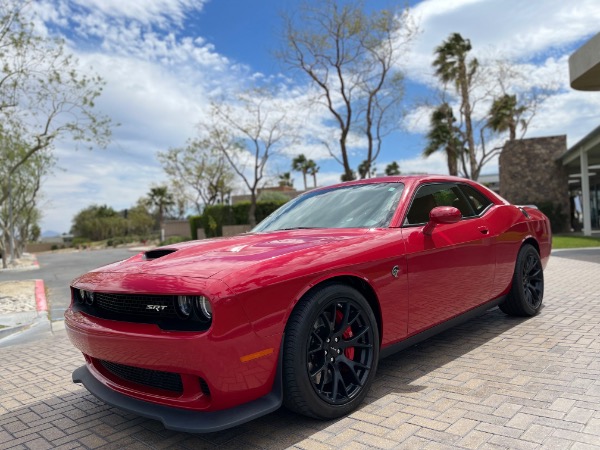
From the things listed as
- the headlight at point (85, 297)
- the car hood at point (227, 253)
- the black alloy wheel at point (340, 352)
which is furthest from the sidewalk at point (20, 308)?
the black alloy wheel at point (340, 352)

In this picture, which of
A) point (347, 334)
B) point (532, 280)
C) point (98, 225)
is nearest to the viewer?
point (347, 334)

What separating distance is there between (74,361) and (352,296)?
3.55 metres

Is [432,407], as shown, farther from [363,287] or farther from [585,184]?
[585,184]

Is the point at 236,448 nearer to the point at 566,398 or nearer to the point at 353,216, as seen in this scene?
the point at 353,216

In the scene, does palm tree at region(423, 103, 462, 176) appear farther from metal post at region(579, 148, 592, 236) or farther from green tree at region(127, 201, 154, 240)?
green tree at region(127, 201, 154, 240)

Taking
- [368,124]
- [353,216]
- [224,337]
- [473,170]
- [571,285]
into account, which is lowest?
[571,285]

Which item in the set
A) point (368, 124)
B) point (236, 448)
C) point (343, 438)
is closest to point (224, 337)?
point (236, 448)

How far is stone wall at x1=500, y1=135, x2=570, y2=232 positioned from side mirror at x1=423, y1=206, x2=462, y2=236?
75.5 ft

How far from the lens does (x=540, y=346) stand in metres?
4.11

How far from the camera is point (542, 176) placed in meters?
24.2

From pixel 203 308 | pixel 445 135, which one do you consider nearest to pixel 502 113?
pixel 445 135

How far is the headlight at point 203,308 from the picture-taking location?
2350 mm

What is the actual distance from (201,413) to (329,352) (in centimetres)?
83

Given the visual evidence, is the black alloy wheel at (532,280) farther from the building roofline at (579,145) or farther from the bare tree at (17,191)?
the bare tree at (17,191)
